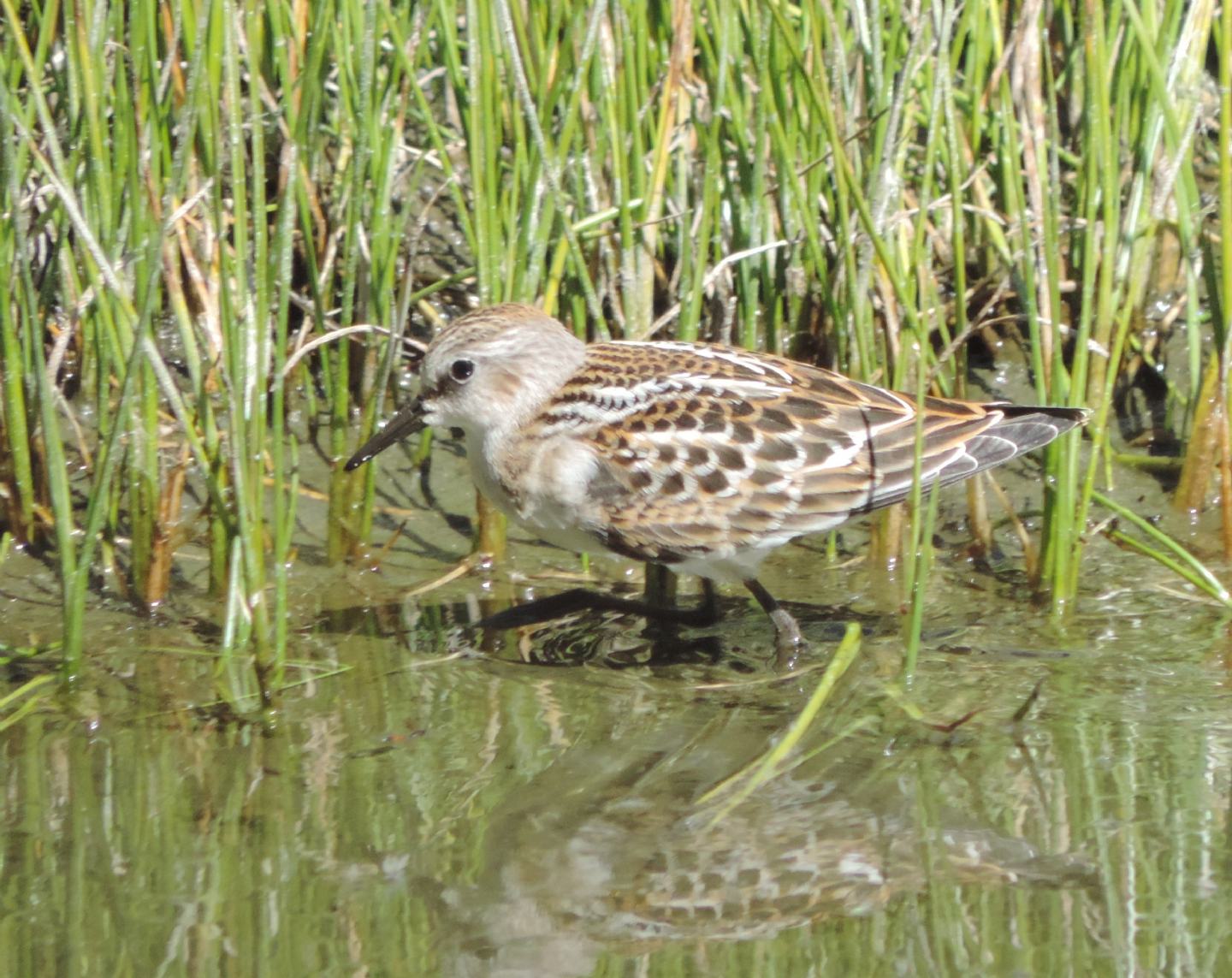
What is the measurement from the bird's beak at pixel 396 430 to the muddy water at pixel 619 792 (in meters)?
0.61

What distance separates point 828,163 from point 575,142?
91 centimetres

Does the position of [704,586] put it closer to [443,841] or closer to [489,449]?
[489,449]

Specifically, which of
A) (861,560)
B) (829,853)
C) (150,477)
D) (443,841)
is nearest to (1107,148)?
(861,560)

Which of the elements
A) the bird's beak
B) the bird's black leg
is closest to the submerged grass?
the bird's beak

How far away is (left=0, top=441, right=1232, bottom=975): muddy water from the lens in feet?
12.5

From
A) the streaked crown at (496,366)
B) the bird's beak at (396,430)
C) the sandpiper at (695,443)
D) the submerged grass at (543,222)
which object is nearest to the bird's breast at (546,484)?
the sandpiper at (695,443)

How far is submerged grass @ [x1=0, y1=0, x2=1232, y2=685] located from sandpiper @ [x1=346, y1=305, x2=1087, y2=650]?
0.89ft

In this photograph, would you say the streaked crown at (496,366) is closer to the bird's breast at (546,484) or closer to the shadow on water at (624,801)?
the bird's breast at (546,484)

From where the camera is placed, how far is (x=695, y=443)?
17.5ft

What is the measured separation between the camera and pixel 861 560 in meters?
6.29

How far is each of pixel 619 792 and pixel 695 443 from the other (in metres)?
1.26

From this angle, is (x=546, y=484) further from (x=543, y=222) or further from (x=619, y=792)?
(x=619, y=792)

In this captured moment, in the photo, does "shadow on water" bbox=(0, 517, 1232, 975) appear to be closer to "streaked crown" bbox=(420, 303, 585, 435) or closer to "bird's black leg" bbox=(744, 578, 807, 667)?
"bird's black leg" bbox=(744, 578, 807, 667)

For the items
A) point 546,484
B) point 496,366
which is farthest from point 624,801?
point 496,366
